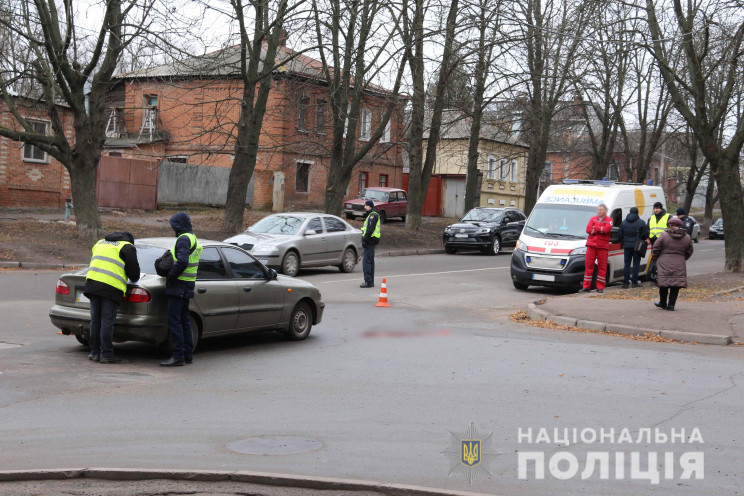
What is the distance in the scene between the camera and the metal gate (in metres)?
34.8

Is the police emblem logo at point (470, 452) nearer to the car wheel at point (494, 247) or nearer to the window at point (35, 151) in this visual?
the car wheel at point (494, 247)

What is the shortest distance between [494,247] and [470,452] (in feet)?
80.6

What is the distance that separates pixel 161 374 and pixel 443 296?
8.94 m

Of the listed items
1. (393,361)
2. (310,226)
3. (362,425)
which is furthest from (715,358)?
(310,226)

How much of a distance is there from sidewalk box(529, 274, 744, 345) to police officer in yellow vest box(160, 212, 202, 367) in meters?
6.70

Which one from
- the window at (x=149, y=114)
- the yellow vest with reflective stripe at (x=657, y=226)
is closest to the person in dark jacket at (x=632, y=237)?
the yellow vest with reflective stripe at (x=657, y=226)

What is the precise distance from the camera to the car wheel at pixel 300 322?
11.2m

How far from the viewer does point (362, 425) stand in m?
6.71

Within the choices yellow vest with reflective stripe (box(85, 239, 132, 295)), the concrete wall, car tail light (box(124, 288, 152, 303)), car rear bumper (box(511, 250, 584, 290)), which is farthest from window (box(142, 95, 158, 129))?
car tail light (box(124, 288, 152, 303))

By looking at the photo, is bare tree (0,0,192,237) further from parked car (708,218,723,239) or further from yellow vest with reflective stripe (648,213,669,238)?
parked car (708,218,723,239)

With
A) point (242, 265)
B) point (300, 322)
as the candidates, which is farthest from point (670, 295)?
point (242, 265)

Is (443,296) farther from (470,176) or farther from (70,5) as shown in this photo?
(470,176)

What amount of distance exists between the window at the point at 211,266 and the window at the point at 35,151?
87.6 ft

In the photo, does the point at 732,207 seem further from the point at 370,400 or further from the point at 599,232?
the point at 370,400
